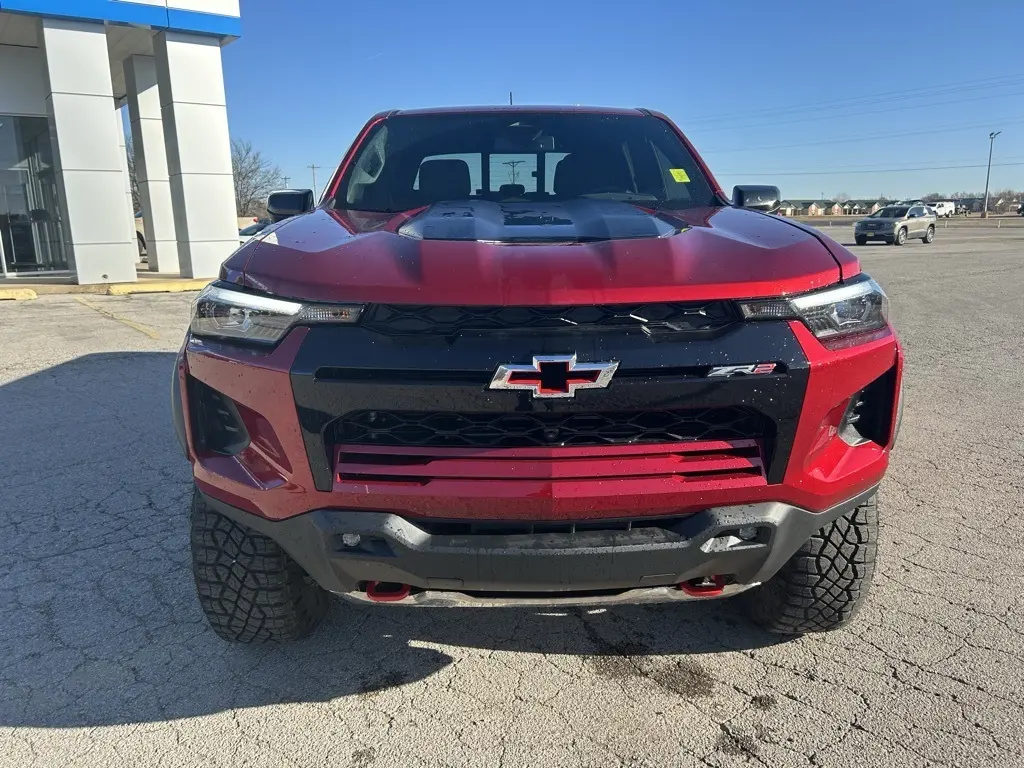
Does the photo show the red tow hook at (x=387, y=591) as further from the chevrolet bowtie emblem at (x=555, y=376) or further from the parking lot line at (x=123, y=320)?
the parking lot line at (x=123, y=320)

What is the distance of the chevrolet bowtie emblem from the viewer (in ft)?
5.62

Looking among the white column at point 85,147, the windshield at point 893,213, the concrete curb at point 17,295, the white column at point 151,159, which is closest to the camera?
the concrete curb at point 17,295

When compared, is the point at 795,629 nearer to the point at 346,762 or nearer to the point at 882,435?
the point at 882,435

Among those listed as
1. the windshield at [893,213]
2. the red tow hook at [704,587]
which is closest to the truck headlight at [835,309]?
the red tow hook at [704,587]

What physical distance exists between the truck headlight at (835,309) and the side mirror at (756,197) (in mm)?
1279

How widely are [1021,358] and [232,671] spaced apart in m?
7.04

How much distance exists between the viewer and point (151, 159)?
624 inches

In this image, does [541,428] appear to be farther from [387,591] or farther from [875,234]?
[875,234]

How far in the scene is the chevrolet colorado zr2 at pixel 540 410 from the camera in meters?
1.75

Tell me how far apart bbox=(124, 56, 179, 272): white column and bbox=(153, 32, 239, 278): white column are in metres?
2.27

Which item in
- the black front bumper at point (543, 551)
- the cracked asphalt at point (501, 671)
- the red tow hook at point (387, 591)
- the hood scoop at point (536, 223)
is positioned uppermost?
the hood scoop at point (536, 223)

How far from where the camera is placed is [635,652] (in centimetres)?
238

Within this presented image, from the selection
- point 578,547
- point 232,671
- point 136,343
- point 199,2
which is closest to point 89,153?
point 199,2

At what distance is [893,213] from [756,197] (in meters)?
28.8
